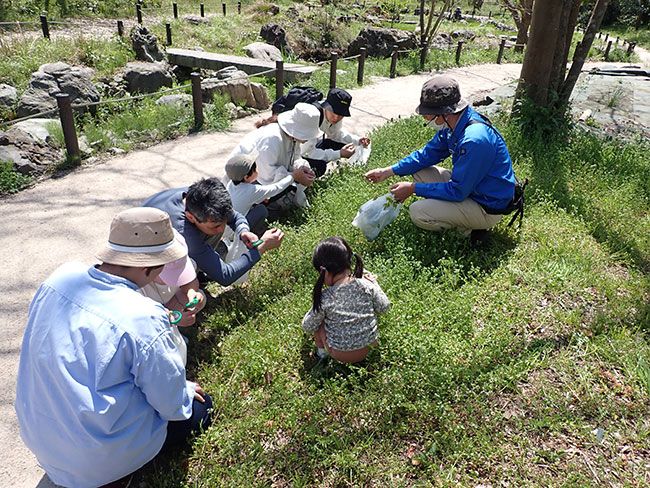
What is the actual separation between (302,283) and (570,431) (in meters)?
2.13

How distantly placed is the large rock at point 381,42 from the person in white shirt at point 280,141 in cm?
1280

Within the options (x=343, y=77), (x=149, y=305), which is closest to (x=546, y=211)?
(x=149, y=305)

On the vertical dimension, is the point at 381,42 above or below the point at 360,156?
above

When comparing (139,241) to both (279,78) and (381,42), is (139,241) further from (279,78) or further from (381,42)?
(381,42)

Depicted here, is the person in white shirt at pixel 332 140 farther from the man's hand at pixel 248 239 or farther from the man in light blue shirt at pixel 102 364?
the man in light blue shirt at pixel 102 364

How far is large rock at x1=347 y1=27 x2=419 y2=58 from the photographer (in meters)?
16.5

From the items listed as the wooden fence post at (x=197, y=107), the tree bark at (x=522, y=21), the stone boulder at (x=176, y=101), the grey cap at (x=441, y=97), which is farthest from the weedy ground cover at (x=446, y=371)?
the tree bark at (x=522, y=21)

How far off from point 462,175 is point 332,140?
7.93 feet

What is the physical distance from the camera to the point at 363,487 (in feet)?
7.96

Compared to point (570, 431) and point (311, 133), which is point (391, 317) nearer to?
point (570, 431)

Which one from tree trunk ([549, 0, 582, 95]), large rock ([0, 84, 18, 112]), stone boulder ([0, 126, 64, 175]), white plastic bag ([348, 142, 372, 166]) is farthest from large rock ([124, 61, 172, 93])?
tree trunk ([549, 0, 582, 95])

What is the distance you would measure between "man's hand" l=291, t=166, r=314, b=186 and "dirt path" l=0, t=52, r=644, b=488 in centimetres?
184

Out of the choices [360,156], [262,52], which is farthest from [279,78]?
[262,52]

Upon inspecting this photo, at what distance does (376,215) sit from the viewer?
4.17 m
